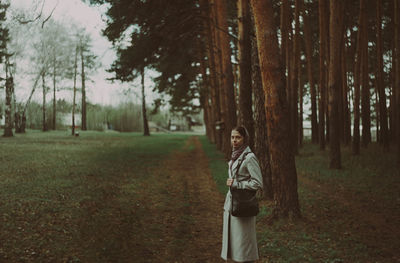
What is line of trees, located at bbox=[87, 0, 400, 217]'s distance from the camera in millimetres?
7941

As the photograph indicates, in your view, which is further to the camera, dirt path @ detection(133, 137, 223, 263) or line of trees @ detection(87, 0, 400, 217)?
line of trees @ detection(87, 0, 400, 217)

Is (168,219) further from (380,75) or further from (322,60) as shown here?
(322,60)

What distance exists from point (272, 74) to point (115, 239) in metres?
4.31

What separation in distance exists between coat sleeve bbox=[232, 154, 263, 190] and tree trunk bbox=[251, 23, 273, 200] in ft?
17.4

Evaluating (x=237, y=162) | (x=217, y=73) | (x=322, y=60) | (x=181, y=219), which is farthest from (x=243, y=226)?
(x=322, y=60)

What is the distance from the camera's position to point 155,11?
1730 cm

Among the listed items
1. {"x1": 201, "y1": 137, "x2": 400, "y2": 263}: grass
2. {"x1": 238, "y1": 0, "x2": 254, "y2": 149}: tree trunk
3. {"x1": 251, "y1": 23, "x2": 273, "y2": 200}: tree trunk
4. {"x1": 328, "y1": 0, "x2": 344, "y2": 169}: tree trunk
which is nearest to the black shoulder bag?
{"x1": 201, "y1": 137, "x2": 400, "y2": 263}: grass

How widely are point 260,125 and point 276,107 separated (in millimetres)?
2262

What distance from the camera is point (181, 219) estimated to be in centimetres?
851

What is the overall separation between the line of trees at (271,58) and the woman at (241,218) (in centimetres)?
331

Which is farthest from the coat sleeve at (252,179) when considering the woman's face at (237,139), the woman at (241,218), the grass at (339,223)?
the grass at (339,223)

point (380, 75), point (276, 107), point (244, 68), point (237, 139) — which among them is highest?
point (380, 75)

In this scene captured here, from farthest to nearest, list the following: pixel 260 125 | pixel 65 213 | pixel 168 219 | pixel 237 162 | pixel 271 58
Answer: pixel 260 125 → pixel 168 219 → pixel 65 213 → pixel 271 58 → pixel 237 162

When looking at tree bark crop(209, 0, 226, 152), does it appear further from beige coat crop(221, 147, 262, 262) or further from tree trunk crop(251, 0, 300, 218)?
beige coat crop(221, 147, 262, 262)
